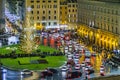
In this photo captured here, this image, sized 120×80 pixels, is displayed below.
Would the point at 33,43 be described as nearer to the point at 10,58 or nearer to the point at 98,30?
the point at 10,58

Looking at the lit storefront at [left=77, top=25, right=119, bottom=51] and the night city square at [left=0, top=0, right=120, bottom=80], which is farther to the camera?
the lit storefront at [left=77, top=25, right=119, bottom=51]

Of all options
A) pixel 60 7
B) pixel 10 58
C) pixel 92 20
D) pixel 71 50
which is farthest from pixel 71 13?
pixel 10 58

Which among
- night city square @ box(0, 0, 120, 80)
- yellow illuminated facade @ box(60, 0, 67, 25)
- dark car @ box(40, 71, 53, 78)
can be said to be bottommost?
dark car @ box(40, 71, 53, 78)

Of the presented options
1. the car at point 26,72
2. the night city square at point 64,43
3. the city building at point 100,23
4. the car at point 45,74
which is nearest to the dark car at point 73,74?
the night city square at point 64,43

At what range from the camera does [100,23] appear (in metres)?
61.8

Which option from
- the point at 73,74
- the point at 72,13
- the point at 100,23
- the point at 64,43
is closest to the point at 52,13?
the point at 72,13

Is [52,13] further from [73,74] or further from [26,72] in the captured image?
[73,74]

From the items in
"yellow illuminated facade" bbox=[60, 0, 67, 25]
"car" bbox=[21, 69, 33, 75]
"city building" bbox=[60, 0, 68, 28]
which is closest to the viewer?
"car" bbox=[21, 69, 33, 75]

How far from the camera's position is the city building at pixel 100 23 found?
55.6 m

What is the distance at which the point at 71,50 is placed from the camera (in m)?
49.7

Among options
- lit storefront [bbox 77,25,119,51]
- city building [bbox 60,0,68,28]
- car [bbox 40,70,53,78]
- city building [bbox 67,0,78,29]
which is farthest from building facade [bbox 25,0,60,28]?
car [bbox 40,70,53,78]

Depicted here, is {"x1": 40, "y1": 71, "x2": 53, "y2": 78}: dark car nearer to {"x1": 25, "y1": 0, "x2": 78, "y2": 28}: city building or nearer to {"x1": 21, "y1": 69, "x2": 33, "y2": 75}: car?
{"x1": 21, "y1": 69, "x2": 33, "y2": 75}: car

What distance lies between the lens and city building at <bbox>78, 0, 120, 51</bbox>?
182ft

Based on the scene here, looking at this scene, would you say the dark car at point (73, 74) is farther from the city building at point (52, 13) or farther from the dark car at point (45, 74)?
the city building at point (52, 13)
